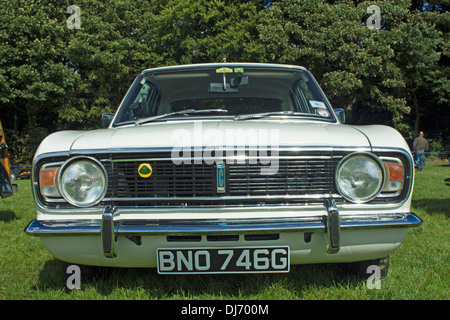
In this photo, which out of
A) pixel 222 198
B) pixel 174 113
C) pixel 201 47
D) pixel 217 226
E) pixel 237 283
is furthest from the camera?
pixel 201 47

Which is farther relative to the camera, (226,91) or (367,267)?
(226,91)

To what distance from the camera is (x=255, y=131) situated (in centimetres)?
218

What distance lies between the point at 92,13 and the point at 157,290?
2065 cm

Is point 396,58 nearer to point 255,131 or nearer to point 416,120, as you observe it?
point 416,120

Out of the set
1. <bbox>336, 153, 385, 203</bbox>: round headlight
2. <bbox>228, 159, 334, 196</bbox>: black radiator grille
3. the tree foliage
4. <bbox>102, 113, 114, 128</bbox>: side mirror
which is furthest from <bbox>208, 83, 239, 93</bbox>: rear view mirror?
the tree foliage

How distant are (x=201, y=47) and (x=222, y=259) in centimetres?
1702

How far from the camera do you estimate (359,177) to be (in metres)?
2.12

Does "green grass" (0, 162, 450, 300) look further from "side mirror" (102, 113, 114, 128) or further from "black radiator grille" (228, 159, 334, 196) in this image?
"side mirror" (102, 113, 114, 128)

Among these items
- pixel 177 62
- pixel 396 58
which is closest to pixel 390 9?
pixel 396 58

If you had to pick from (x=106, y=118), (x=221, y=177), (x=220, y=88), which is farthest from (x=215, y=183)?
(x=106, y=118)

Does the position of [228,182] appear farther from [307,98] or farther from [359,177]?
[307,98]

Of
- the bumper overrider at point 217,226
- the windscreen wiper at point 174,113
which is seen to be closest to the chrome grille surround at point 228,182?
the bumper overrider at point 217,226

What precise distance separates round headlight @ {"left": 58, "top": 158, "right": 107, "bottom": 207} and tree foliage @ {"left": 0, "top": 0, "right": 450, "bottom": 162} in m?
15.5

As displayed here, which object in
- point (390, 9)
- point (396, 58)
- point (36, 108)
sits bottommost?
point (36, 108)
